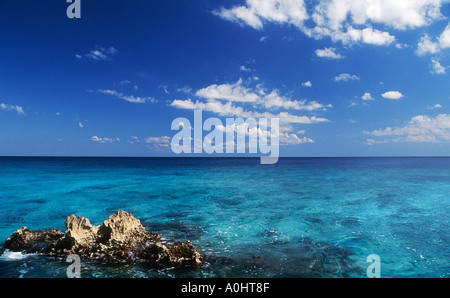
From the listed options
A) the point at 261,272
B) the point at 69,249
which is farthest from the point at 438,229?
the point at 69,249

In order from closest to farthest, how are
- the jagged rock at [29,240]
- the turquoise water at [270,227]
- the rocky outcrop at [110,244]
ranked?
1. the turquoise water at [270,227]
2. the rocky outcrop at [110,244]
3. the jagged rock at [29,240]

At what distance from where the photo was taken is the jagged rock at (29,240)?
8883 millimetres

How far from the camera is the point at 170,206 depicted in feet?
57.1

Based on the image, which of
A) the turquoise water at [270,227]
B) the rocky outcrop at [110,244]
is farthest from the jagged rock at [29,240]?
the turquoise water at [270,227]

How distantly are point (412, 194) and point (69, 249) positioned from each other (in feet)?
89.2

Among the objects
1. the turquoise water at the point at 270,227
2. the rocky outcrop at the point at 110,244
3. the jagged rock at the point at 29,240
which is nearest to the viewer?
the turquoise water at the point at 270,227

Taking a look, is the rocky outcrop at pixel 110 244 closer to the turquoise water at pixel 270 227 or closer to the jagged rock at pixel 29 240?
the jagged rock at pixel 29 240

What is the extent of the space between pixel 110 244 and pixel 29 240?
3.43 meters

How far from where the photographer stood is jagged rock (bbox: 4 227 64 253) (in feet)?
29.1

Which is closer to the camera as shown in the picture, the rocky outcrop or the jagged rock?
the rocky outcrop

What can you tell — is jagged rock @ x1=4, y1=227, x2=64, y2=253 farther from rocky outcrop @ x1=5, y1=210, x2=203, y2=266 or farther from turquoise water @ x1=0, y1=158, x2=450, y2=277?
turquoise water @ x1=0, y1=158, x2=450, y2=277

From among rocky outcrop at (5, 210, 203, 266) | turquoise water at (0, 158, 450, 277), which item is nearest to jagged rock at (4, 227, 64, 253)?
rocky outcrop at (5, 210, 203, 266)

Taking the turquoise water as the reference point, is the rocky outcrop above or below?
above
